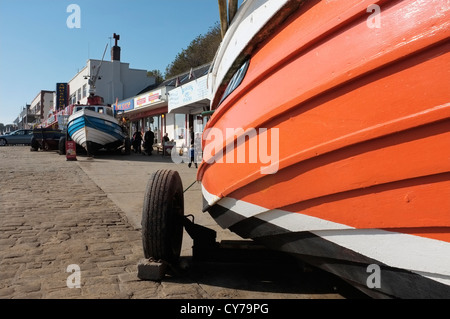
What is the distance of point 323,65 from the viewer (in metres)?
1.91

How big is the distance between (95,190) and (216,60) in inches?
214

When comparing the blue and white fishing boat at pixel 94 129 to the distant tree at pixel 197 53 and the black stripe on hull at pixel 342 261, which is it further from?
the distant tree at pixel 197 53

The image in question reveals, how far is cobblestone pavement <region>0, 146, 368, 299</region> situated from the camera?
283 cm

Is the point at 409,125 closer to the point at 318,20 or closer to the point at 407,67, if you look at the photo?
the point at 407,67

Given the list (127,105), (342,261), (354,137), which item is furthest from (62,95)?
(354,137)

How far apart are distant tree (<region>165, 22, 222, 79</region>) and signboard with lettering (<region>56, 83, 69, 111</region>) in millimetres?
13216

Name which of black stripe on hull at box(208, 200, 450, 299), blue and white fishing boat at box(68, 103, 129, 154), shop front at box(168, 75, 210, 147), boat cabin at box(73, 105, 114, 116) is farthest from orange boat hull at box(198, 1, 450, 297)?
boat cabin at box(73, 105, 114, 116)

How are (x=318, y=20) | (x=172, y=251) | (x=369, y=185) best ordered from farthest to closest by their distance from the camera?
(x=172, y=251) < (x=318, y=20) < (x=369, y=185)

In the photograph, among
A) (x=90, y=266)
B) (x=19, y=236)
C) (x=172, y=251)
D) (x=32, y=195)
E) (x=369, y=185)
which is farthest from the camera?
(x=32, y=195)

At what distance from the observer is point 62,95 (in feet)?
147

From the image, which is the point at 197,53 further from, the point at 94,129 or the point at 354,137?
the point at 354,137

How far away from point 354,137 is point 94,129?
16.1m

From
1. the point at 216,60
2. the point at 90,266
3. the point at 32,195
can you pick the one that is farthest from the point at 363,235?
the point at 32,195

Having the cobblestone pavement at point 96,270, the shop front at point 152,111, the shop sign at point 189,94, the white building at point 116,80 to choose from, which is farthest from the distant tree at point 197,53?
the cobblestone pavement at point 96,270
